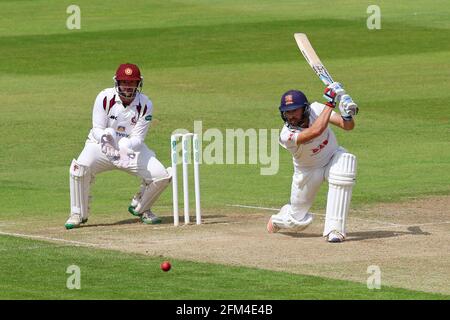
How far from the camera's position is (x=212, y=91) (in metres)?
28.5

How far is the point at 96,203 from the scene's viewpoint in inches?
703

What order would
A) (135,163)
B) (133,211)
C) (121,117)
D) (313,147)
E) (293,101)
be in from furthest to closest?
(133,211)
(121,117)
(135,163)
(313,147)
(293,101)

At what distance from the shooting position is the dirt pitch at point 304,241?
42.1 ft

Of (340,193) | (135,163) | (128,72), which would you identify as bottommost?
(340,193)

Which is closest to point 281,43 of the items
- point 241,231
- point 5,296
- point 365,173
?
point 365,173

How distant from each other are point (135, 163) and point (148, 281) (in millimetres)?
3902

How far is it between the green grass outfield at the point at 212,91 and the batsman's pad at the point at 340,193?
196cm

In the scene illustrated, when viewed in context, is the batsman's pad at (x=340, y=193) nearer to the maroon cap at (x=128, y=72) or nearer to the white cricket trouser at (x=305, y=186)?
the white cricket trouser at (x=305, y=186)
